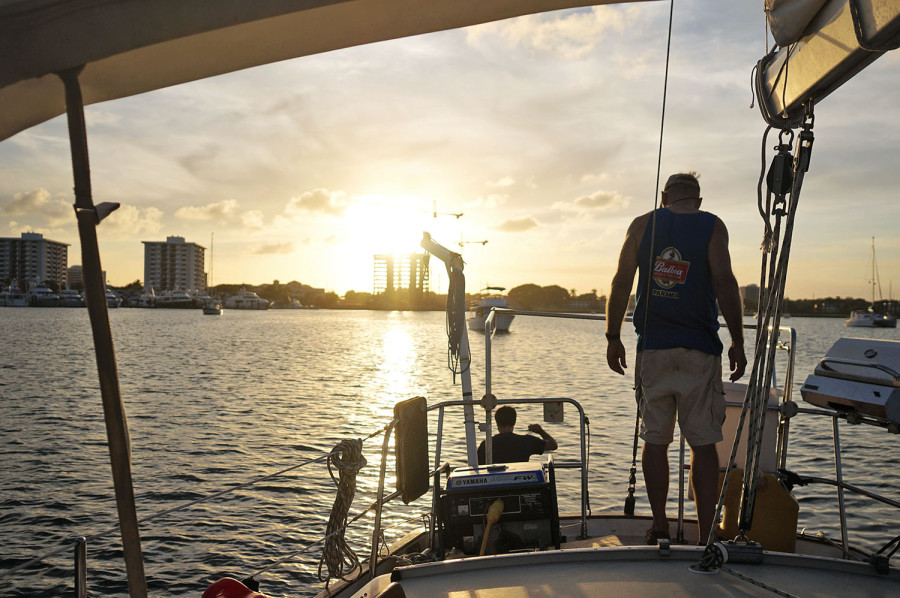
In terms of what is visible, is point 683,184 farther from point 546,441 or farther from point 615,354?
point 546,441

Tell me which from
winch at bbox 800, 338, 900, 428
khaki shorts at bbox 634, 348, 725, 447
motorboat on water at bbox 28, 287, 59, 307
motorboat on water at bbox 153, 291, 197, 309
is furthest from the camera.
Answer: motorboat on water at bbox 153, 291, 197, 309

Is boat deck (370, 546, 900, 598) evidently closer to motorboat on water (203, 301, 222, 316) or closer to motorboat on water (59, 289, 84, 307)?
motorboat on water (203, 301, 222, 316)

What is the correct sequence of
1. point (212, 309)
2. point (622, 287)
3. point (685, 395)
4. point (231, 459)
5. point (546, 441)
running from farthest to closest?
point (212, 309), point (231, 459), point (546, 441), point (622, 287), point (685, 395)

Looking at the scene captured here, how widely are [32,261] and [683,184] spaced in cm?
14657

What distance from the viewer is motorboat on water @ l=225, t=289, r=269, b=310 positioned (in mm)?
167250

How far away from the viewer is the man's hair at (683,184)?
3.31 metres

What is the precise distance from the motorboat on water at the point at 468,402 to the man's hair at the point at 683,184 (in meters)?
0.55

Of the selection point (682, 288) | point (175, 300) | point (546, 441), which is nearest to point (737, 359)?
point (682, 288)

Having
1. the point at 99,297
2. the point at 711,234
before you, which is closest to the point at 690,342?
the point at 711,234

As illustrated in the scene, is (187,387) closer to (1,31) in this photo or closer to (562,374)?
(562,374)

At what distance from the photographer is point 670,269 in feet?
10.6

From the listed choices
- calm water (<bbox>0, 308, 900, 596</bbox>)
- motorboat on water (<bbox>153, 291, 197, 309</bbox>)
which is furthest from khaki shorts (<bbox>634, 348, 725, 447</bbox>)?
motorboat on water (<bbox>153, 291, 197, 309</bbox>)

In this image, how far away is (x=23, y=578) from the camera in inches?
298

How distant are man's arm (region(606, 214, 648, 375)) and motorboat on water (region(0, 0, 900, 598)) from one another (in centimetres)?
76
